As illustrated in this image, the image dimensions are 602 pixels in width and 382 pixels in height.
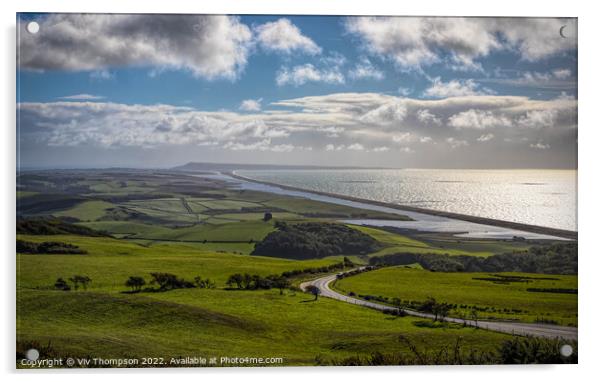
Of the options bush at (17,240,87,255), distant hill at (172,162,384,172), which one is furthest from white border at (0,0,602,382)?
distant hill at (172,162,384,172)

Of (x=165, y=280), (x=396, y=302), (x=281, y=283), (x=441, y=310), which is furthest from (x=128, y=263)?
(x=441, y=310)

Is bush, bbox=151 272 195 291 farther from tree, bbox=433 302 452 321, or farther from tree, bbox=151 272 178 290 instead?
tree, bbox=433 302 452 321

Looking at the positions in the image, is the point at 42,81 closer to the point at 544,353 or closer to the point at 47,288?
the point at 47,288

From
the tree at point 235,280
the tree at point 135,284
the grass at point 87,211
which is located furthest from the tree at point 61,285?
the tree at point 235,280

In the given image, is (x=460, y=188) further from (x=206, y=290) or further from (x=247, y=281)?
(x=206, y=290)

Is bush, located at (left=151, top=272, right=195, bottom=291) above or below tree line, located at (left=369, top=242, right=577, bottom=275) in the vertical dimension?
below

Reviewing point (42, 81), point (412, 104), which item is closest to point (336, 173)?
point (412, 104)
